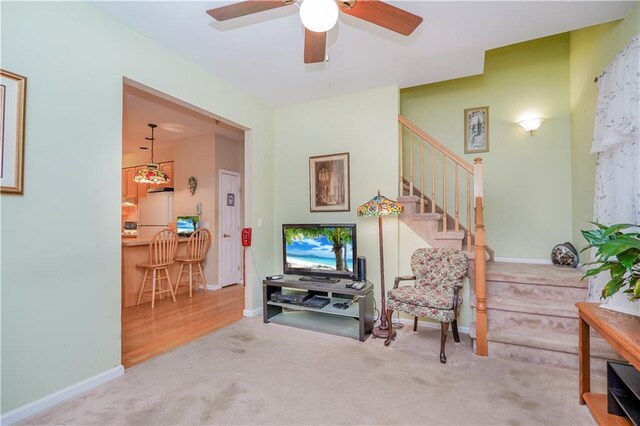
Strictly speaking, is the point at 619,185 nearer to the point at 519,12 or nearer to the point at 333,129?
the point at 519,12

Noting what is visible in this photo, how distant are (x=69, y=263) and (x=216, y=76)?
87.1 inches

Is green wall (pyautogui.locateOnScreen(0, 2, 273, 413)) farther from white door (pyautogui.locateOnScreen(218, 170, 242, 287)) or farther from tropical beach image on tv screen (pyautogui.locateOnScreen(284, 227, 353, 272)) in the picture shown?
white door (pyautogui.locateOnScreen(218, 170, 242, 287))

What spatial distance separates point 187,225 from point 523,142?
5317 mm

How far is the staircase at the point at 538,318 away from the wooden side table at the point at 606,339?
1.57 feet

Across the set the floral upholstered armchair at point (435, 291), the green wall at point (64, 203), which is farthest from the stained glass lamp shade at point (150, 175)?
the floral upholstered armchair at point (435, 291)

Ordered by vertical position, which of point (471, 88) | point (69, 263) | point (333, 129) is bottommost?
point (69, 263)

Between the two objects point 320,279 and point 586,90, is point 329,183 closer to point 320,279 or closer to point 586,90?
point 320,279

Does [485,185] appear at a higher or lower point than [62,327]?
higher

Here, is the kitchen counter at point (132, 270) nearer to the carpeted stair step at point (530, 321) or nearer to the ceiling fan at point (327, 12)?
the ceiling fan at point (327, 12)

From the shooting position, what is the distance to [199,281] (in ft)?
16.8

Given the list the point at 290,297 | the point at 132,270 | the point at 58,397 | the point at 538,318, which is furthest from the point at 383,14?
the point at 132,270

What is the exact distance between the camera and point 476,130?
12.9ft

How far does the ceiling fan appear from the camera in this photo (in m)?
1.52

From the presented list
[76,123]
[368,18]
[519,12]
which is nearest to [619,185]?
[519,12]
